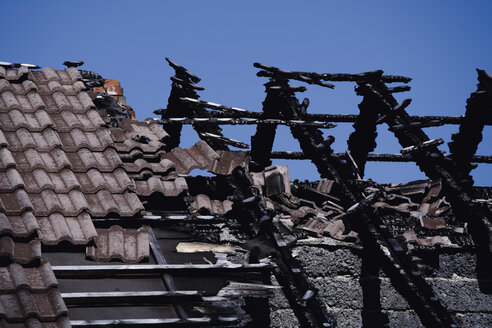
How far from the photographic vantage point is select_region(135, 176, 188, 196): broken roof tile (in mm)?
8414

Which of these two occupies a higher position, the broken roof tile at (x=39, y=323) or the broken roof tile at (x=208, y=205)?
the broken roof tile at (x=208, y=205)

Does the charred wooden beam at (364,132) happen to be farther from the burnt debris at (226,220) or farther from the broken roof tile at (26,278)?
the broken roof tile at (26,278)

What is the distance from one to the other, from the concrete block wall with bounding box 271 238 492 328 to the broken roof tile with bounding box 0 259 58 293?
347 cm

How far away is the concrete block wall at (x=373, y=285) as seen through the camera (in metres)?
8.87

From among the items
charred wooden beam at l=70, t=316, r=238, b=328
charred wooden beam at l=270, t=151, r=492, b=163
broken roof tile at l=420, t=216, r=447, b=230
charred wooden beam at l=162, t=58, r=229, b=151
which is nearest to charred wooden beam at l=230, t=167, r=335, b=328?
charred wooden beam at l=70, t=316, r=238, b=328

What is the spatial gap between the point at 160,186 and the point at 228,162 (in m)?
1.23

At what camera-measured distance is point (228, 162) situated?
30.8 feet

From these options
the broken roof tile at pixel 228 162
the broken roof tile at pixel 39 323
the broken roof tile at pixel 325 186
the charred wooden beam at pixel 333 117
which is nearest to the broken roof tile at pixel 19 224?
the broken roof tile at pixel 39 323

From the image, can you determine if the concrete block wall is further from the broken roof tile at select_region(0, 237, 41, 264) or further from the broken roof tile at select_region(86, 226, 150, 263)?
the broken roof tile at select_region(0, 237, 41, 264)

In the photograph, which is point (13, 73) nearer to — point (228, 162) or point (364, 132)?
point (228, 162)

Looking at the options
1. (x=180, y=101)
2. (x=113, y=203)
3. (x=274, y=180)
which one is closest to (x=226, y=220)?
(x=274, y=180)

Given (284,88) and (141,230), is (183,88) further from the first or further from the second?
(141,230)

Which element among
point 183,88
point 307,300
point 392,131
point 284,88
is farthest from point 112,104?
point 307,300

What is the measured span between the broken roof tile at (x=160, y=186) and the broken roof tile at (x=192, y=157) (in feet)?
1.84
